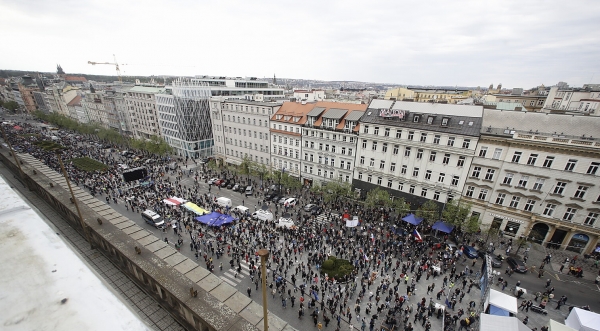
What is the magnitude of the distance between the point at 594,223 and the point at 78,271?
49.7 meters

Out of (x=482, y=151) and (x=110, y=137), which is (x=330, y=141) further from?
(x=110, y=137)

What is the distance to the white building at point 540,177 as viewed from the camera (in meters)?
30.0

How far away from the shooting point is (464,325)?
22531 mm

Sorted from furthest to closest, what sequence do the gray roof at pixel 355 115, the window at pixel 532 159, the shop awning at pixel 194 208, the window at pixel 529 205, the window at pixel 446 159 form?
Answer: the gray roof at pixel 355 115 → the shop awning at pixel 194 208 → the window at pixel 446 159 → the window at pixel 529 205 → the window at pixel 532 159

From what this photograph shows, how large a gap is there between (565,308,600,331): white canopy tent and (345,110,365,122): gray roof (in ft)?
→ 111

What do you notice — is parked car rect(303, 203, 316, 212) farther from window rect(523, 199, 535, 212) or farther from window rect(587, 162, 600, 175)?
window rect(587, 162, 600, 175)

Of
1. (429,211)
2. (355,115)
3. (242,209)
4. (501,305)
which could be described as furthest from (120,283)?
(355,115)

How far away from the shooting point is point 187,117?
67.1 m

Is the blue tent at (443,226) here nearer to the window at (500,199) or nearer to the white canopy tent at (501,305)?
the window at (500,199)

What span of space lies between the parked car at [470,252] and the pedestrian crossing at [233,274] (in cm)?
2795

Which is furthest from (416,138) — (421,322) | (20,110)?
(20,110)

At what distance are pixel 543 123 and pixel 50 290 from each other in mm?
49600

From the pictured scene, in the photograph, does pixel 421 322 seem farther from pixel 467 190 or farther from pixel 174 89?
pixel 174 89

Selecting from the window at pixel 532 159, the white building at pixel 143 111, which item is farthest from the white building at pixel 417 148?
the white building at pixel 143 111
